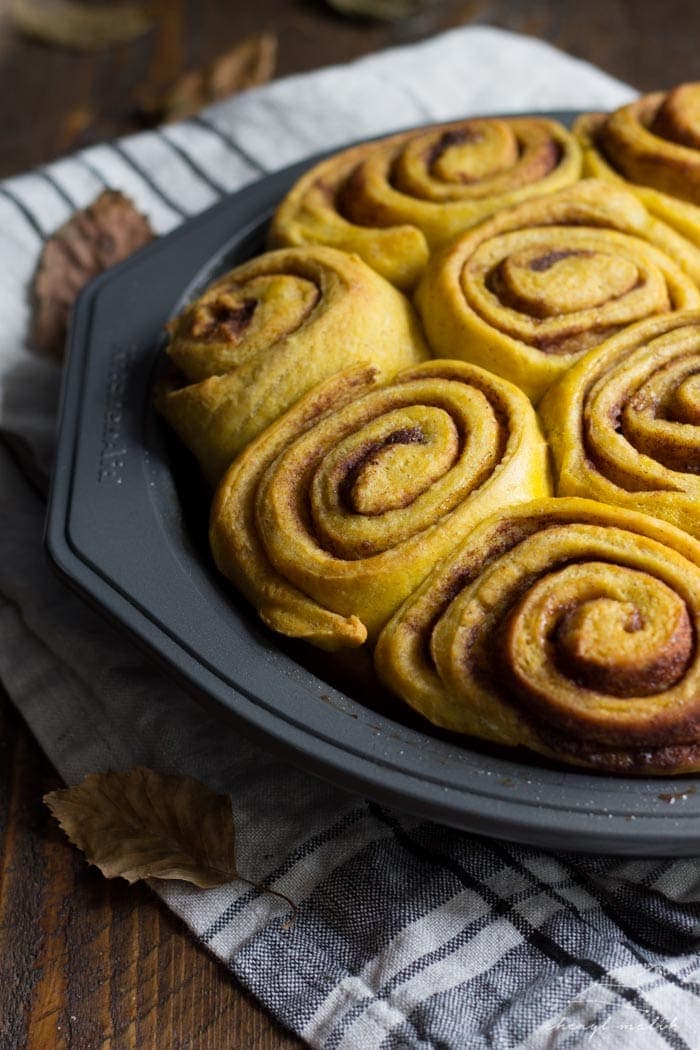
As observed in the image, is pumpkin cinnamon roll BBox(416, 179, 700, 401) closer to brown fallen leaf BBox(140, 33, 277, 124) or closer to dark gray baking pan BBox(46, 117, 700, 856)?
dark gray baking pan BBox(46, 117, 700, 856)

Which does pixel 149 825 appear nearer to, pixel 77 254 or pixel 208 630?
pixel 208 630

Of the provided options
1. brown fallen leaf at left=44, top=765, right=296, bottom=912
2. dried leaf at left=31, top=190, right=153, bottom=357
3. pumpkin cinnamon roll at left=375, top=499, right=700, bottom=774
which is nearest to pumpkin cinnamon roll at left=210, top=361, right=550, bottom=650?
pumpkin cinnamon roll at left=375, top=499, right=700, bottom=774

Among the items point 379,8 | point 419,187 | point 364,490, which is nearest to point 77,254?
point 419,187

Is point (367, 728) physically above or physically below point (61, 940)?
above

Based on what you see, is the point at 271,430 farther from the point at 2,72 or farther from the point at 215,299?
the point at 2,72

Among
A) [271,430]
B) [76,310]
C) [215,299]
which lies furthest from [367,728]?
[76,310]

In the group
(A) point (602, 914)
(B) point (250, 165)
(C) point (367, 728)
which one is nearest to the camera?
(C) point (367, 728)

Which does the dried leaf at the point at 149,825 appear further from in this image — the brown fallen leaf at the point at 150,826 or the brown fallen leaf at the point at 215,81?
the brown fallen leaf at the point at 215,81
